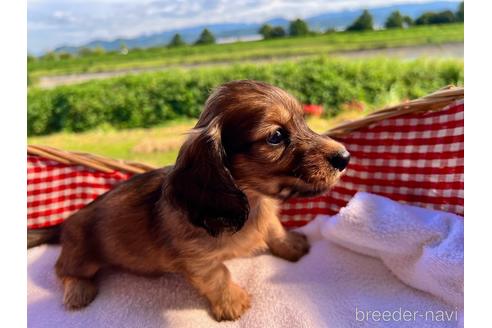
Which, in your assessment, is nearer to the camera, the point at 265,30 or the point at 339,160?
the point at 339,160

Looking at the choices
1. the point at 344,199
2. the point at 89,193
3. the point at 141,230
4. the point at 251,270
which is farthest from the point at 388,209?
the point at 89,193

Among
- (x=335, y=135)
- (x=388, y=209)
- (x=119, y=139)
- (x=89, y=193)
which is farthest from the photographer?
(x=119, y=139)

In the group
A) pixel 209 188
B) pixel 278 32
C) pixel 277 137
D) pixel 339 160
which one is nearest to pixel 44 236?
pixel 209 188

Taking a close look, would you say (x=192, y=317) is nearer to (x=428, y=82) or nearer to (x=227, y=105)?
(x=227, y=105)

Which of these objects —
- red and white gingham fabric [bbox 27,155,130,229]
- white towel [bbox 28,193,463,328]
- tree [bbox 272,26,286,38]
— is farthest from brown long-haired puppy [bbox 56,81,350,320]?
tree [bbox 272,26,286,38]

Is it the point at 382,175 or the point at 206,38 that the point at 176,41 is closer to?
the point at 206,38

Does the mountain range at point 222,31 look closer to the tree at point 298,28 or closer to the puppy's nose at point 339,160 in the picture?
the tree at point 298,28
